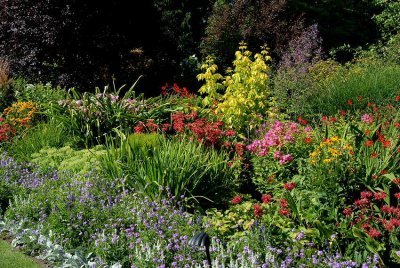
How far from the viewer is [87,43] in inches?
499

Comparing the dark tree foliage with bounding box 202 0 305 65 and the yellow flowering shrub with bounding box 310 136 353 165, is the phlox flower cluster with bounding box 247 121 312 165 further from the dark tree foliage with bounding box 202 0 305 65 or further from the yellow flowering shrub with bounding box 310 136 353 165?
the dark tree foliage with bounding box 202 0 305 65

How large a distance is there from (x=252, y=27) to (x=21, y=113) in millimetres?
7291

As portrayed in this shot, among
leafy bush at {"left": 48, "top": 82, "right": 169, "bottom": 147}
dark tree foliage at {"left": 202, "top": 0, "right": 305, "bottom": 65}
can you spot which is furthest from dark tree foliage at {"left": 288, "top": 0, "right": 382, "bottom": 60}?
leafy bush at {"left": 48, "top": 82, "right": 169, "bottom": 147}

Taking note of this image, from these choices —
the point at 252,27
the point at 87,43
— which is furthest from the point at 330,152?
the point at 252,27

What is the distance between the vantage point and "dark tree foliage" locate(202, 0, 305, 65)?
1415 centimetres

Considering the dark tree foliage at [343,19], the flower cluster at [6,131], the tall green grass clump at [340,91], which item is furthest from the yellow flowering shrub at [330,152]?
the dark tree foliage at [343,19]

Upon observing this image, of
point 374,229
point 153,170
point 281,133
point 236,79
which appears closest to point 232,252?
point 374,229

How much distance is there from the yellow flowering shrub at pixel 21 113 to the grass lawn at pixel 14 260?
11.3 feet

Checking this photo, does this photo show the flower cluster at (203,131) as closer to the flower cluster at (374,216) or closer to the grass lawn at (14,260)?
the flower cluster at (374,216)

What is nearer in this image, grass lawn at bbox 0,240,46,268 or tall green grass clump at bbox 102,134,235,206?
grass lawn at bbox 0,240,46,268

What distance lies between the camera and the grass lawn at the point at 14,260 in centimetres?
503

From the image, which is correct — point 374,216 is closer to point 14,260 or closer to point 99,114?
point 14,260

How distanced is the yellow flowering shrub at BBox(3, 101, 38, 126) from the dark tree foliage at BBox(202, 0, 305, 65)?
6838 mm

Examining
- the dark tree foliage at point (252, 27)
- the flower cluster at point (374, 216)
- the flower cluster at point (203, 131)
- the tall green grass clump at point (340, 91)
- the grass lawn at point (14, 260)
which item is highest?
the dark tree foliage at point (252, 27)
